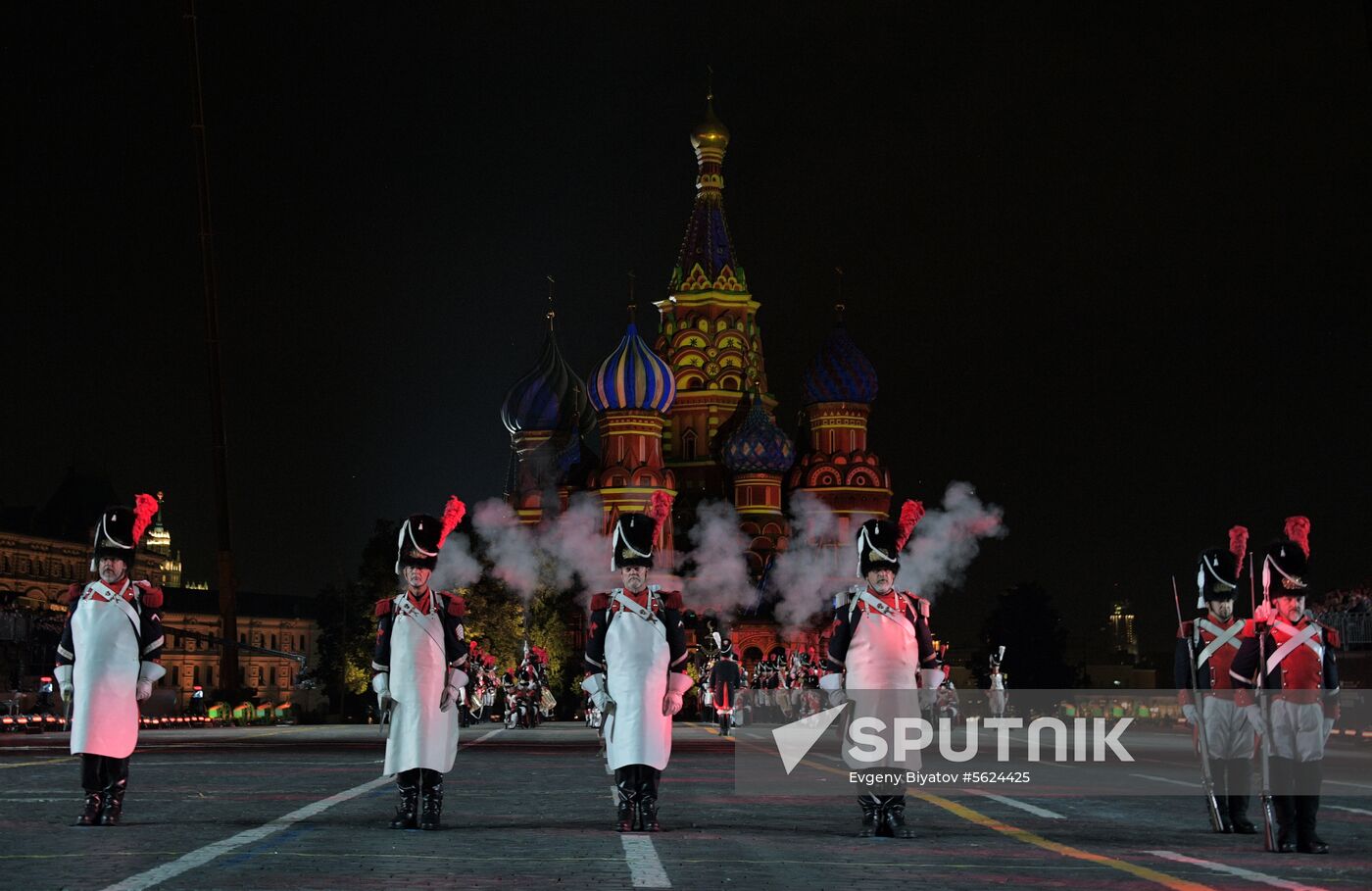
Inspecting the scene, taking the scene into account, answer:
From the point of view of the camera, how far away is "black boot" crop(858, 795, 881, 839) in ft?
43.9

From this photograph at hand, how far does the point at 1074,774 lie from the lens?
22328 mm

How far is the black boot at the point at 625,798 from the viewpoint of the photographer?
13.6 metres

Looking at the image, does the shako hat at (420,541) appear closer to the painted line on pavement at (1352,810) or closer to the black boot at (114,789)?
the black boot at (114,789)

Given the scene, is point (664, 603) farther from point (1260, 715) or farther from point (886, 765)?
point (1260, 715)

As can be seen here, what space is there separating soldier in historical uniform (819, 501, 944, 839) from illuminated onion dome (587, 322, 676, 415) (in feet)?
294

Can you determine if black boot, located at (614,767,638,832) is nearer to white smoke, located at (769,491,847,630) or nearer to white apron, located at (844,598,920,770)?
white apron, located at (844,598,920,770)

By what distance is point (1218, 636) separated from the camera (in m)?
16.0

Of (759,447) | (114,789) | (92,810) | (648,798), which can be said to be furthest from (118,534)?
(759,447)

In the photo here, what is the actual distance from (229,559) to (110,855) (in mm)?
60858

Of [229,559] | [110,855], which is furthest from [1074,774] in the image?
[229,559]

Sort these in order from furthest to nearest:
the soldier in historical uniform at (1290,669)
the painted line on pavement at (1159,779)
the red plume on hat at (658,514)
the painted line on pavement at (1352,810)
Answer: the painted line on pavement at (1159,779) < the painted line on pavement at (1352,810) < the red plume on hat at (658,514) < the soldier in historical uniform at (1290,669)

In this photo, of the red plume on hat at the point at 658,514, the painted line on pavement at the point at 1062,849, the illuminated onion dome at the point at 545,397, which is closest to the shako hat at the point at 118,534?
the red plume on hat at the point at 658,514

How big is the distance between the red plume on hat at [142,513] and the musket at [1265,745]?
319 inches

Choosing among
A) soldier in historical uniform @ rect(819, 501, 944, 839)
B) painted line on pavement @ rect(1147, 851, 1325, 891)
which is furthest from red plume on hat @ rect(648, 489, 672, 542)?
painted line on pavement @ rect(1147, 851, 1325, 891)
